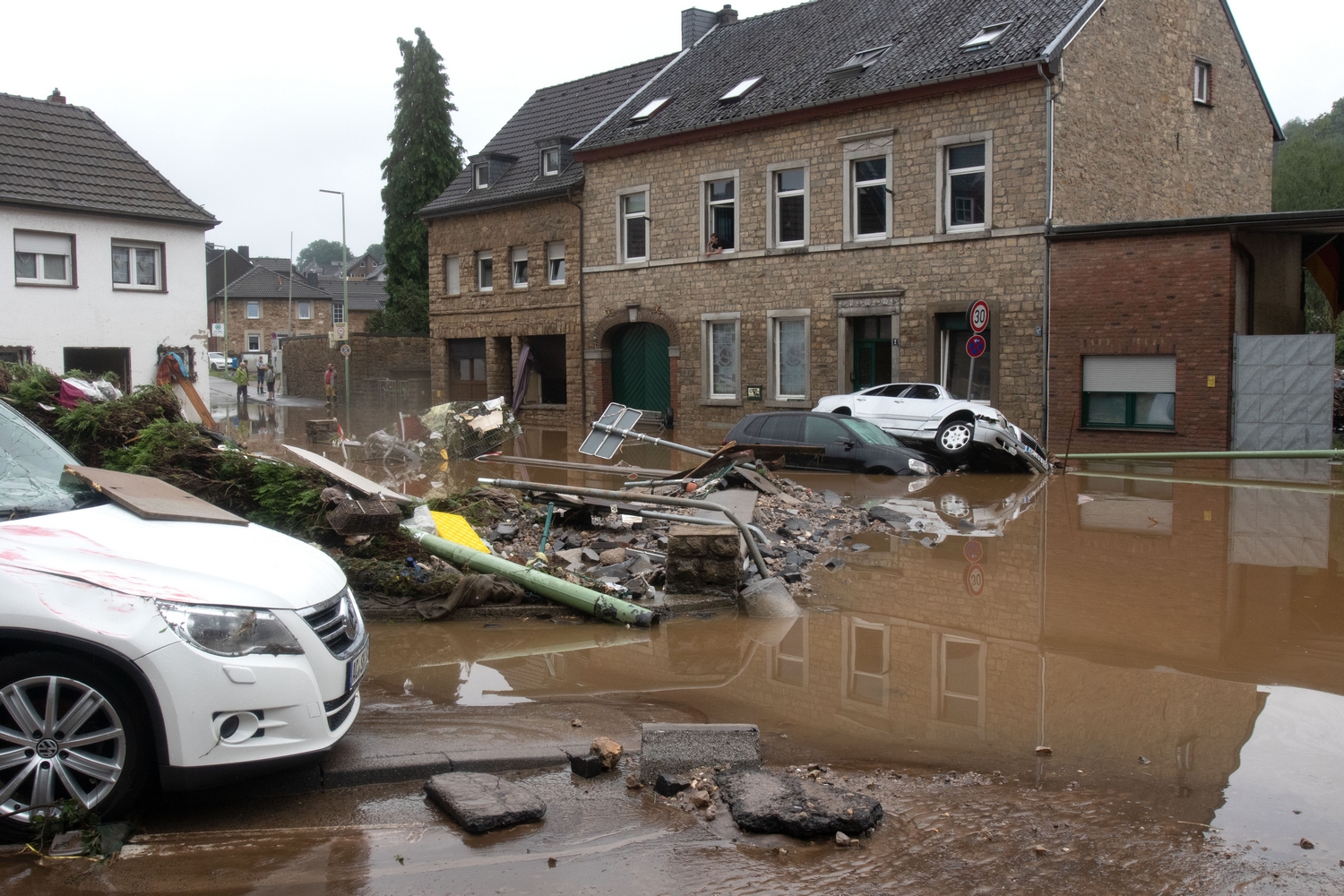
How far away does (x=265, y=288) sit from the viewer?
8675 centimetres

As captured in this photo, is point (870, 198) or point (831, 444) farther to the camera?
point (870, 198)

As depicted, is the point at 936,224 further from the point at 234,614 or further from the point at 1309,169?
the point at 1309,169

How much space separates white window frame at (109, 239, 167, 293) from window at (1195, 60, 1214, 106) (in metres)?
25.7

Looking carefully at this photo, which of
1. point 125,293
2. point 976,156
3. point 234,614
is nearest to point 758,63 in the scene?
point 976,156

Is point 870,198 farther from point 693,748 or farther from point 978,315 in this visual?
point 693,748

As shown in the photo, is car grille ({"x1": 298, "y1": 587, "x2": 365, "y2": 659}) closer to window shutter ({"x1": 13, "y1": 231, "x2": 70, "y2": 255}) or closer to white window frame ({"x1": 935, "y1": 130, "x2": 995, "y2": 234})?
white window frame ({"x1": 935, "y1": 130, "x2": 995, "y2": 234})

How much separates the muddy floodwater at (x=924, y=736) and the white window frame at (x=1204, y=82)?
2039cm

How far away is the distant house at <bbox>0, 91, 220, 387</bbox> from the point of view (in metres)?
23.8

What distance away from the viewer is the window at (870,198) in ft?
86.9

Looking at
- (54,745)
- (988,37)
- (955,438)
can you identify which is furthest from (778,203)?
(54,745)

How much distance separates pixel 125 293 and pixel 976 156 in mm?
19554

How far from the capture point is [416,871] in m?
3.86

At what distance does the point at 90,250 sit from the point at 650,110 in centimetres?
1526

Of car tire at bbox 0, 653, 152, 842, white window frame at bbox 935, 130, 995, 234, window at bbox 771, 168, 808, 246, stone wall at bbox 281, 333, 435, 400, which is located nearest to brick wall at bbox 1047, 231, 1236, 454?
white window frame at bbox 935, 130, 995, 234
